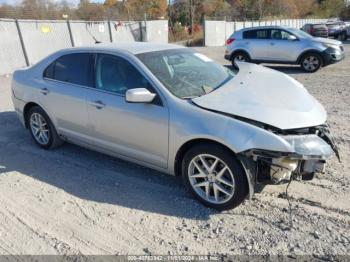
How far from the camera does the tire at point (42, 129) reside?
16.7 ft

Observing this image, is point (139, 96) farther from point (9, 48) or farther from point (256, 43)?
point (9, 48)

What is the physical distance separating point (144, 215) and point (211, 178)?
780mm

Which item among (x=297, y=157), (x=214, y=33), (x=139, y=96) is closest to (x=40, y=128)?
(x=139, y=96)

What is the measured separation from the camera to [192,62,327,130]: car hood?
3.24 m

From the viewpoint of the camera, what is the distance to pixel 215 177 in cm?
346

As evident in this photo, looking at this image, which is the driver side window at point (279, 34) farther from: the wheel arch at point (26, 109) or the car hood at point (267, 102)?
the wheel arch at point (26, 109)

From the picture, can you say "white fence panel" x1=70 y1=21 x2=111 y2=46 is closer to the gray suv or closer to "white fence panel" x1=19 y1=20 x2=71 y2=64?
"white fence panel" x1=19 y1=20 x2=71 y2=64

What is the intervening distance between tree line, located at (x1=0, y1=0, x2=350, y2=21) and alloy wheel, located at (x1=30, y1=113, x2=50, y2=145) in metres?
30.2

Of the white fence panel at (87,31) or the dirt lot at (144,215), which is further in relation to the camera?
the white fence panel at (87,31)

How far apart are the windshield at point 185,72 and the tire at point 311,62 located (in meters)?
8.20

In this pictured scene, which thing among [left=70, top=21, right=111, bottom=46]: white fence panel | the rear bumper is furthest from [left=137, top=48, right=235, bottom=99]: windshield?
[left=70, top=21, right=111, bottom=46]: white fence panel

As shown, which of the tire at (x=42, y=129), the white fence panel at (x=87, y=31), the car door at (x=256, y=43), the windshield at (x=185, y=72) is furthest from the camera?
the white fence panel at (x=87, y=31)

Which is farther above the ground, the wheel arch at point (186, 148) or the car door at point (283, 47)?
the wheel arch at point (186, 148)

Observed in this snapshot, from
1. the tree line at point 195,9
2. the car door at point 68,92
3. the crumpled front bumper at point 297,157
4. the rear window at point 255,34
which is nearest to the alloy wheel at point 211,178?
the crumpled front bumper at point 297,157
